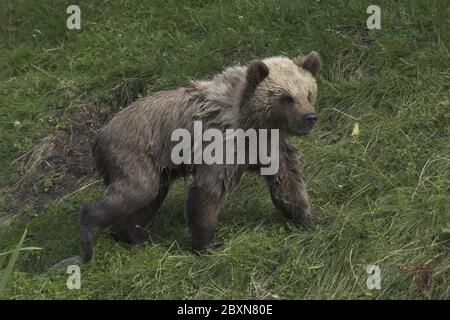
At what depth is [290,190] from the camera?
6617 mm

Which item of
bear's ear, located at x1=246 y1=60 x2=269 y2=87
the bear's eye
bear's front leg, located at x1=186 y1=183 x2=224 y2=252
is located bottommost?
bear's front leg, located at x1=186 y1=183 x2=224 y2=252

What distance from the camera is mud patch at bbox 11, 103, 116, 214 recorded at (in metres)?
8.05

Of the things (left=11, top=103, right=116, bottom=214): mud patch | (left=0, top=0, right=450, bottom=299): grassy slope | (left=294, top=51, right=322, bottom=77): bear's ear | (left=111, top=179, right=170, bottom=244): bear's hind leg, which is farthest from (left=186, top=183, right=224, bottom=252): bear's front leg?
(left=11, top=103, right=116, bottom=214): mud patch

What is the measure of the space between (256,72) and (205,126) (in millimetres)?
540

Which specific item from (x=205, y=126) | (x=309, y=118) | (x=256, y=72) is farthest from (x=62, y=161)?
(x=309, y=118)

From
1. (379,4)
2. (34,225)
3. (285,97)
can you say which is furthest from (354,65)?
(34,225)

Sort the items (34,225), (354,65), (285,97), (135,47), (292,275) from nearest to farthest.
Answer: (292,275) → (285,97) → (34,225) → (354,65) → (135,47)

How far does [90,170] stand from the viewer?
821 cm

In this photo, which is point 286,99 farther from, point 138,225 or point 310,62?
point 138,225

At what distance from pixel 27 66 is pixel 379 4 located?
346 cm

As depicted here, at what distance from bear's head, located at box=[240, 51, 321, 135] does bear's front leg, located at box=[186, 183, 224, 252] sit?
56cm

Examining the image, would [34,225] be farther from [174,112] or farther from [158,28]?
[158,28]

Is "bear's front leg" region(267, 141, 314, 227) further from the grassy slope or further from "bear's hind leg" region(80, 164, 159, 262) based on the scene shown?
"bear's hind leg" region(80, 164, 159, 262)

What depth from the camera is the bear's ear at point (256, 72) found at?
6.43 metres
